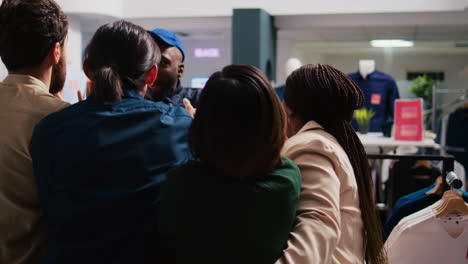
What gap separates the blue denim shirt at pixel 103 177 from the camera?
104 centimetres

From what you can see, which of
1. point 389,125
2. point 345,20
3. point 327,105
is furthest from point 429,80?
point 327,105

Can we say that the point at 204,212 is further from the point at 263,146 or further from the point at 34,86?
the point at 34,86

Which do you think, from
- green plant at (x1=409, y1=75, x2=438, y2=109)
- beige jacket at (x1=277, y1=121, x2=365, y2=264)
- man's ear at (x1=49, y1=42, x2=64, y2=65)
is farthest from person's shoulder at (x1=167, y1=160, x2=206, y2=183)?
green plant at (x1=409, y1=75, x2=438, y2=109)

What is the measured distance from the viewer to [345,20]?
7.06m

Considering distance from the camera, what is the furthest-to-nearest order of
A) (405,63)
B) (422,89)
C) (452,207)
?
(405,63), (422,89), (452,207)

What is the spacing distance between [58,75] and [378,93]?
5468 millimetres

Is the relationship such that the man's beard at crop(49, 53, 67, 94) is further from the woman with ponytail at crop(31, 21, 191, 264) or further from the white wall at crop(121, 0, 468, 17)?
the white wall at crop(121, 0, 468, 17)

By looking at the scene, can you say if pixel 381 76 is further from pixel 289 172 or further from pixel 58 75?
pixel 289 172

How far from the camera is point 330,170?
3.61 ft

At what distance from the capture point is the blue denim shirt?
104cm

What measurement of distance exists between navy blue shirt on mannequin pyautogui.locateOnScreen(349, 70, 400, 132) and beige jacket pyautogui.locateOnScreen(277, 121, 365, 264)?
16.9ft

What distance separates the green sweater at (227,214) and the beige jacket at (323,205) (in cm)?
6

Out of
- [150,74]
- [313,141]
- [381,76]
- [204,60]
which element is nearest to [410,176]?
[381,76]

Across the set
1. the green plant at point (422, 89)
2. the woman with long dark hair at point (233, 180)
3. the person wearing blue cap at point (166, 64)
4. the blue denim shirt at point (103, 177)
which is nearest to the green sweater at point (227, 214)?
the woman with long dark hair at point (233, 180)
